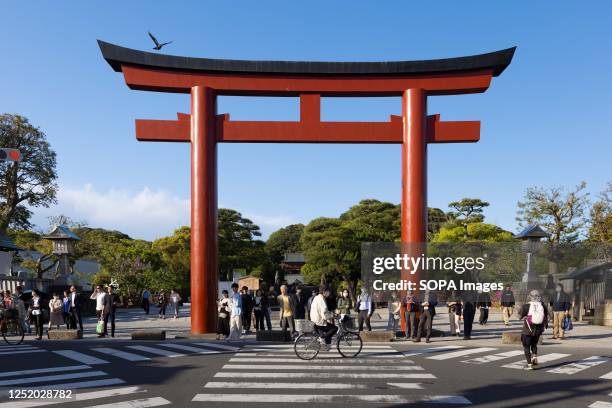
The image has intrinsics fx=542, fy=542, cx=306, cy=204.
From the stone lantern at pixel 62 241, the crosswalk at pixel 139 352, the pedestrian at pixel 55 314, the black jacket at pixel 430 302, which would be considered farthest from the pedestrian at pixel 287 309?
the stone lantern at pixel 62 241

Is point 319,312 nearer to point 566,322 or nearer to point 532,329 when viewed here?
point 532,329

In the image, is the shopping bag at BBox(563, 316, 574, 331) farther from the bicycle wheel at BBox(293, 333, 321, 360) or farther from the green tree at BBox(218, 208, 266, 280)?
the green tree at BBox(218, 208, 266, 280)

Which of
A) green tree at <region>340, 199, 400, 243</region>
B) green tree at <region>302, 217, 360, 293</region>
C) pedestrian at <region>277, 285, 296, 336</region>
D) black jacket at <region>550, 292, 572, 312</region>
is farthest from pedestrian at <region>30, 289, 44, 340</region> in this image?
green tree at <region>340, 199, 400, 243</region>

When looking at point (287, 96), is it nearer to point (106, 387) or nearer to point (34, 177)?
point (106, 387)

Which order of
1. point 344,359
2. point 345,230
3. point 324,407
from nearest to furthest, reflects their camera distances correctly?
point 324,407, point 344,359, point 345,230

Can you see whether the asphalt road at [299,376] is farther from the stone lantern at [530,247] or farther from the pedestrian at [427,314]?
the stone lantern at [530,247]

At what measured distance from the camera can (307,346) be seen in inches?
473

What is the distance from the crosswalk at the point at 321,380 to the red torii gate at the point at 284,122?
549 centimetres

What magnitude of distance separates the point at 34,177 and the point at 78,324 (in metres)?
23.0

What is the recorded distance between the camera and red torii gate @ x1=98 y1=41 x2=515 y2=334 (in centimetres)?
1758

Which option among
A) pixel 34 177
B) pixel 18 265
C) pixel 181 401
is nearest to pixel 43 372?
pixel 181 401

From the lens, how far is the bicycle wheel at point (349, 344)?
12531 mm

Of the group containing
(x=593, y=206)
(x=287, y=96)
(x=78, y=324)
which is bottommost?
(x=78, y=324)

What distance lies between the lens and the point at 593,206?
38406 mm
